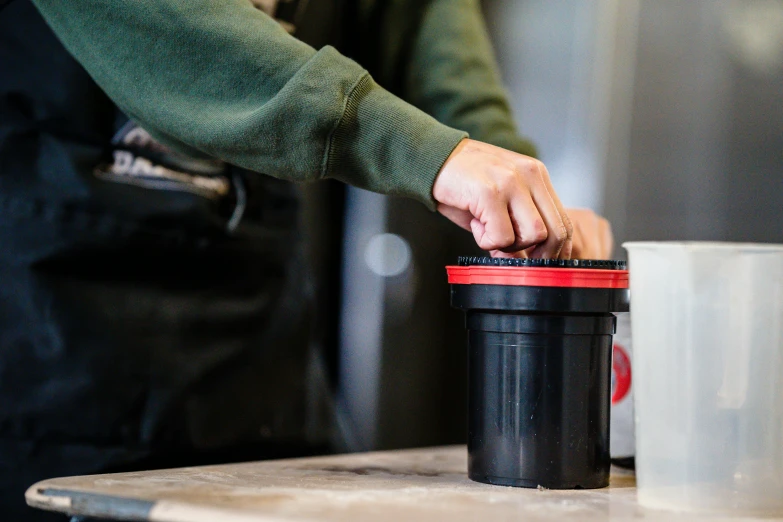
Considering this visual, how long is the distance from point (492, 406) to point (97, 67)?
51 cm

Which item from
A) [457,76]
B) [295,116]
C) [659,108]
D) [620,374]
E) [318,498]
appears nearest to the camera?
[318,498]

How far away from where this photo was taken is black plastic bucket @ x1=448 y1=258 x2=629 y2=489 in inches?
30.6

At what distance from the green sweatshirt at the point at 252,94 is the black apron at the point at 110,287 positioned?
0.18 m

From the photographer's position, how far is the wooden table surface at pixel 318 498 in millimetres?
619

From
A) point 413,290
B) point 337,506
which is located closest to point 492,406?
point 337,506

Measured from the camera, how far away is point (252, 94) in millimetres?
824

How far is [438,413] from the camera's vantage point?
208 cm

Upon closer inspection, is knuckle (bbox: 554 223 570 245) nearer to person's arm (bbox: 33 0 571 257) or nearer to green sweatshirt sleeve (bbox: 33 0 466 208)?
person's arm (bbox: 33 0 571 257)

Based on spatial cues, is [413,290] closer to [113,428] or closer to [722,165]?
[722,165]

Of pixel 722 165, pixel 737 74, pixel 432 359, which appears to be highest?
pixel 737 74

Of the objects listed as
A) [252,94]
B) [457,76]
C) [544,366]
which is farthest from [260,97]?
[457,76]

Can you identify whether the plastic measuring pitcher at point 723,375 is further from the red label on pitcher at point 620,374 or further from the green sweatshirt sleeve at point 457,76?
the green sweatshirt sleeve at point 457,76

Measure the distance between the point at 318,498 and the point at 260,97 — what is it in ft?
1.21

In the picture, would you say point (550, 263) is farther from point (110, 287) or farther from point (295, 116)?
point (110, 287)
